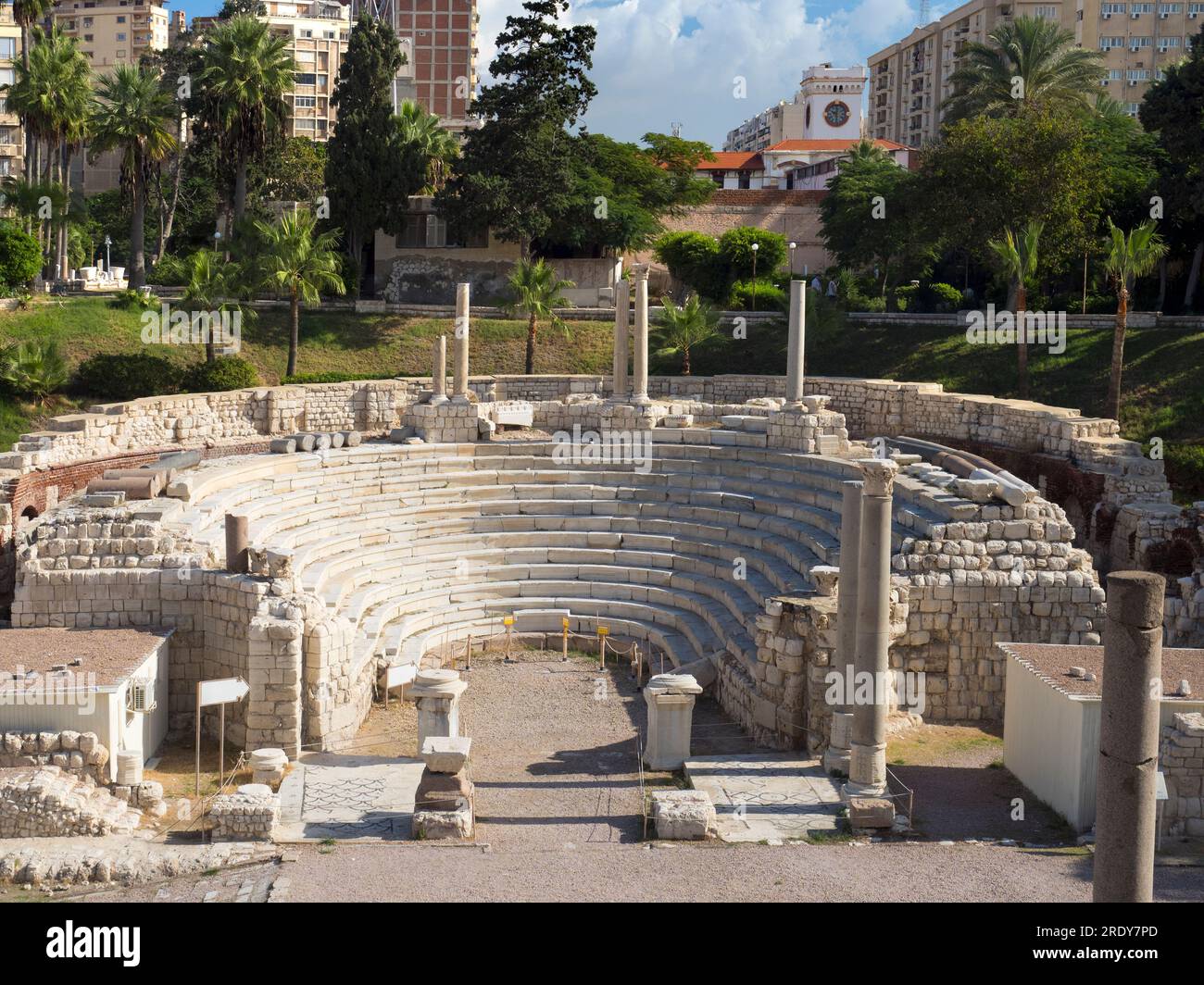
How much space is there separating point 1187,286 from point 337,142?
32747mm

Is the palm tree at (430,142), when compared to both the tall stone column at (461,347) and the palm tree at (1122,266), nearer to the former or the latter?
the tall stone column at (461,347)

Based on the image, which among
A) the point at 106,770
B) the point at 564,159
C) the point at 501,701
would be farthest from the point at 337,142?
the point at 106,770

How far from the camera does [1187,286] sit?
5003cm

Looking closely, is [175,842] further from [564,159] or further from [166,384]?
Answer: [564,159]

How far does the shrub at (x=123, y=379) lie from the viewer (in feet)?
145

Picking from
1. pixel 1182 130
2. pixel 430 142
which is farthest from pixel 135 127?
pixel 1182 130

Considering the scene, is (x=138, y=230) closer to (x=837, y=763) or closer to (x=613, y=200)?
(x=613, y=200)

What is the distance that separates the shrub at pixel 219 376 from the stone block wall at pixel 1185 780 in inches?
1273

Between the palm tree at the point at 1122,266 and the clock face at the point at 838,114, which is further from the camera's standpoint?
the clock face at the point at 838,114

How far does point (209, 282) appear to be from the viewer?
4356 cm

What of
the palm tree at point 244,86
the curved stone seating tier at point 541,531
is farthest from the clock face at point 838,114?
the curved stone seating tier at point 541,531

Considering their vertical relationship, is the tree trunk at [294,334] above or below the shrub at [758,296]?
below

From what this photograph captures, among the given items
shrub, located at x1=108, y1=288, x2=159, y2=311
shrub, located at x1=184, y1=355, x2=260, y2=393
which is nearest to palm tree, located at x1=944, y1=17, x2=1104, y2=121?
shrub, located at x1=184, y1=355, x2=260, y2=393
